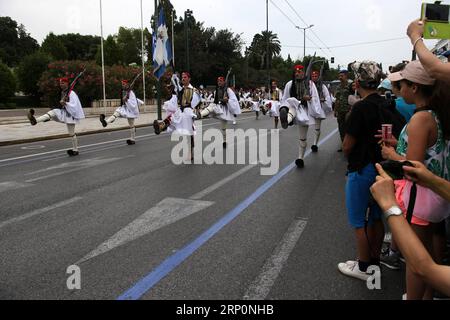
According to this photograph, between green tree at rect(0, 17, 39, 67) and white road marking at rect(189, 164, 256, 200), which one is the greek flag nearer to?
white road marking at rect(189, 164, 256, 200)

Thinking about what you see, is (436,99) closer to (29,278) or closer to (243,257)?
(243,257)

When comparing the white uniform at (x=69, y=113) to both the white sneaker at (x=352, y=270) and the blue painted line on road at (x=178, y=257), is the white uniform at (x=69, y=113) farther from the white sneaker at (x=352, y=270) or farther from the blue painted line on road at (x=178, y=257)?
the white sneaker at (x=352, y=270)

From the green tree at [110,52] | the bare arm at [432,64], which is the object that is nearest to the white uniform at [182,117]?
the bare arm at [432,64]

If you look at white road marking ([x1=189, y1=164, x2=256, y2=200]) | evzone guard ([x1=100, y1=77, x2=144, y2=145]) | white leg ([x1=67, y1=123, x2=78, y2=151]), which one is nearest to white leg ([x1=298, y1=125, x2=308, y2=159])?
white road marking ([x1=189, y1=164, x2=256, y2=200])

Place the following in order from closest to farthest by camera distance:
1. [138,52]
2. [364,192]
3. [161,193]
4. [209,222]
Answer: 1. [364,192]
2. [209,222]
3. [161,193]
4. [138,52]

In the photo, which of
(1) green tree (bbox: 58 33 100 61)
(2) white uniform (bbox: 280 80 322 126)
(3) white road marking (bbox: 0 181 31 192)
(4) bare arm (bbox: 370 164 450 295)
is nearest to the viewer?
(4) bare arm (bbox: 370 164 450 295)

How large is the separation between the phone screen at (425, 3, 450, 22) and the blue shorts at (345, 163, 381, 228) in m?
3.43

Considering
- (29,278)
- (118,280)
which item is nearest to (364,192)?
(118,280)

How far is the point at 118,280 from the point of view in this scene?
12.4ft

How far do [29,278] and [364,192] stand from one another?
301cm

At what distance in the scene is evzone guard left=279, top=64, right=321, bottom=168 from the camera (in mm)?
9484

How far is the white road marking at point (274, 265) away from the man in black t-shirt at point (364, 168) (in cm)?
66
